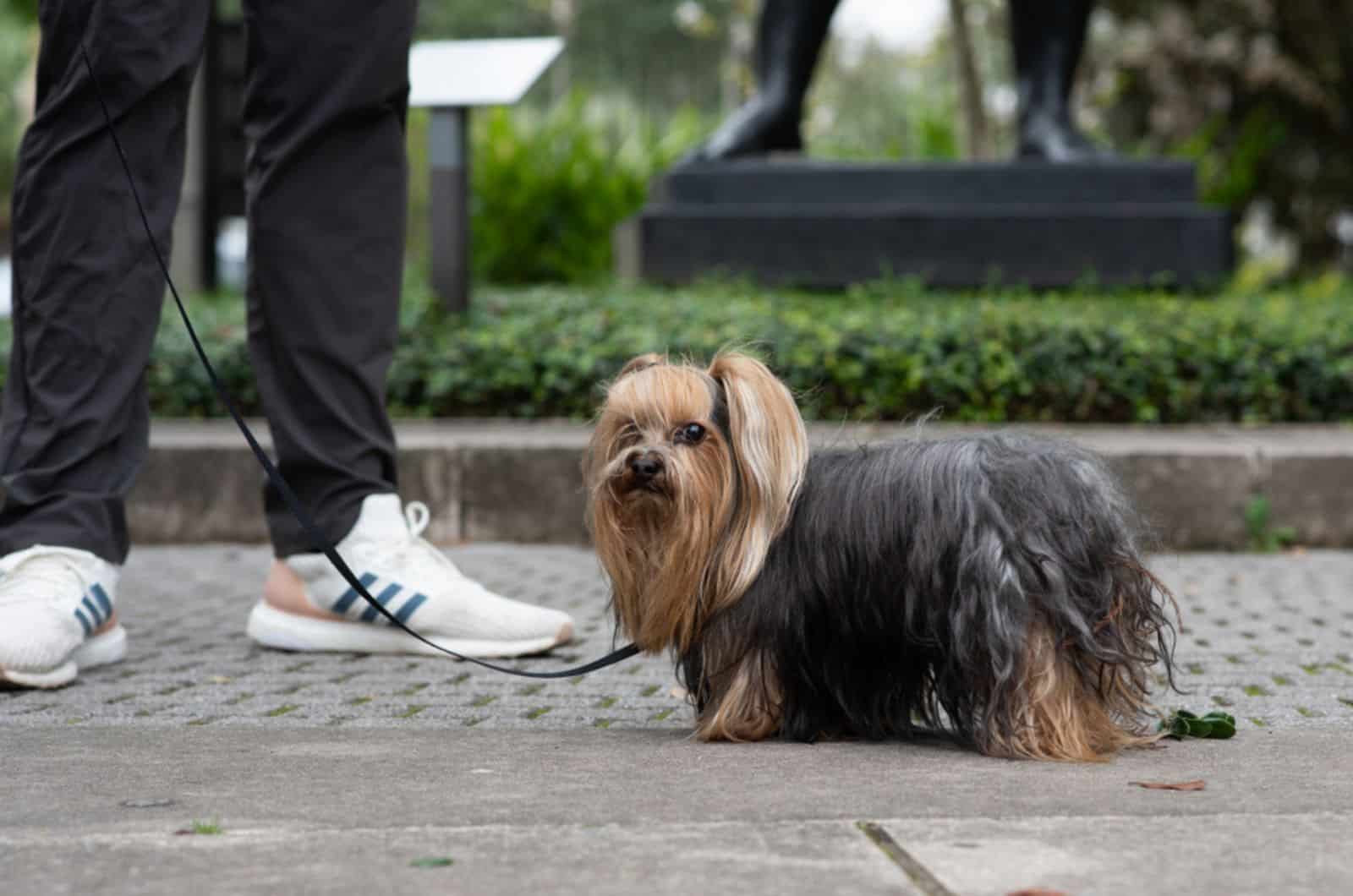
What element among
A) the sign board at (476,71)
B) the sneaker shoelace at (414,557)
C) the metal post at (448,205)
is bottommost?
the sneaker shoelace at (414,557)

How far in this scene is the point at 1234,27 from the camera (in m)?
18.6

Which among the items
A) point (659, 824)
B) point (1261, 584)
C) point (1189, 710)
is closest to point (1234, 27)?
point (1261, 584)

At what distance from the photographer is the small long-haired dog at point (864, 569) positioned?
118 inches

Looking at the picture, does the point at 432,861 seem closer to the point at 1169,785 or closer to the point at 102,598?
the point at 1169,785

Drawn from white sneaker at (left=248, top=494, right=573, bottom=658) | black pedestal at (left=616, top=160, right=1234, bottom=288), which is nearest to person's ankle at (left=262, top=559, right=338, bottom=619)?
white sneaker at (left=248, top=494, right=573, bottom=658)

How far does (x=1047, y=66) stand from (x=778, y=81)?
4.83ft

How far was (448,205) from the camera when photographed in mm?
8023

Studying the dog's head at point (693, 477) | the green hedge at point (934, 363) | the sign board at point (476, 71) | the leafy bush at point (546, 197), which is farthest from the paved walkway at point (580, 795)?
the leafy bush at point (546, 197)

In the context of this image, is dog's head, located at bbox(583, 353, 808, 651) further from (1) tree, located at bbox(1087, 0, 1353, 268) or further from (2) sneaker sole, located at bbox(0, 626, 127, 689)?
(1) tree, located at bbox(1087, 0, 1353, 268)

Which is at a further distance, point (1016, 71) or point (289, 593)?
point (1016, 71)


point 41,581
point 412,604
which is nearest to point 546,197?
point 412,604

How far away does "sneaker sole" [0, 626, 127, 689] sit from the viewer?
3.68m

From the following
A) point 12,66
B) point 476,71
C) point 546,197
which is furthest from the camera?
point 12,66

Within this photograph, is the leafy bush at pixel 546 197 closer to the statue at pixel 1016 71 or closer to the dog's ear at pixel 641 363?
the statue at pixel 1016 71
